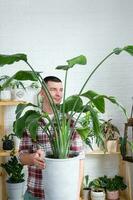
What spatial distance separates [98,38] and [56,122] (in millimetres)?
2543

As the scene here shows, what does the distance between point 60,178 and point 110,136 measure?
7.98 ft

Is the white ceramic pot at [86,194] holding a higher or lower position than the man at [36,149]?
lower

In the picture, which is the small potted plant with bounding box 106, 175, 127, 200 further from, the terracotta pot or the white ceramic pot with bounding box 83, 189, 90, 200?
the white ceramic pot with bounding box 83, 189, 90, 200

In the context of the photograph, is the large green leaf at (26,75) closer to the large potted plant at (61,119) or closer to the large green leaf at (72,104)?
the large potted plant at (61,119)

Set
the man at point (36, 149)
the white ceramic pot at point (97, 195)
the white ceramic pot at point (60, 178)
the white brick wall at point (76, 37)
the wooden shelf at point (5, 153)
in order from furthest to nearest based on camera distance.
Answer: the white brick wall at point (76, 37) < the white ceramic pot at point (97, 195) < the wooden shelf at point (5, 153) < the man at point (36, 149) < the white ceramic pot at point (60, 178)

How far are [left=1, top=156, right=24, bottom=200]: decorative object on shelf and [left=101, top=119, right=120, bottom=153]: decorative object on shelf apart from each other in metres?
0.99

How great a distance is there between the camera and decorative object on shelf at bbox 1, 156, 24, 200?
3.24 metres

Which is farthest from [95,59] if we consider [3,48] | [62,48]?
[3,48]

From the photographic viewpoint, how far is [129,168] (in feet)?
11.3

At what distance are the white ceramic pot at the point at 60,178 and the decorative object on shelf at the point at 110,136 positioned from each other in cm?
227

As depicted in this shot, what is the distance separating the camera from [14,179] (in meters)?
3.29

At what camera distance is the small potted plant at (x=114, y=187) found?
3.44m

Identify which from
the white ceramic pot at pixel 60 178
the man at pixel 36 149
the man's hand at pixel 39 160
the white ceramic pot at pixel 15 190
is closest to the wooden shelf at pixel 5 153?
the white ceramic pot at pixel 15 190

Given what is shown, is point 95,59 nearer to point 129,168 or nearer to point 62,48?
point 62,48
